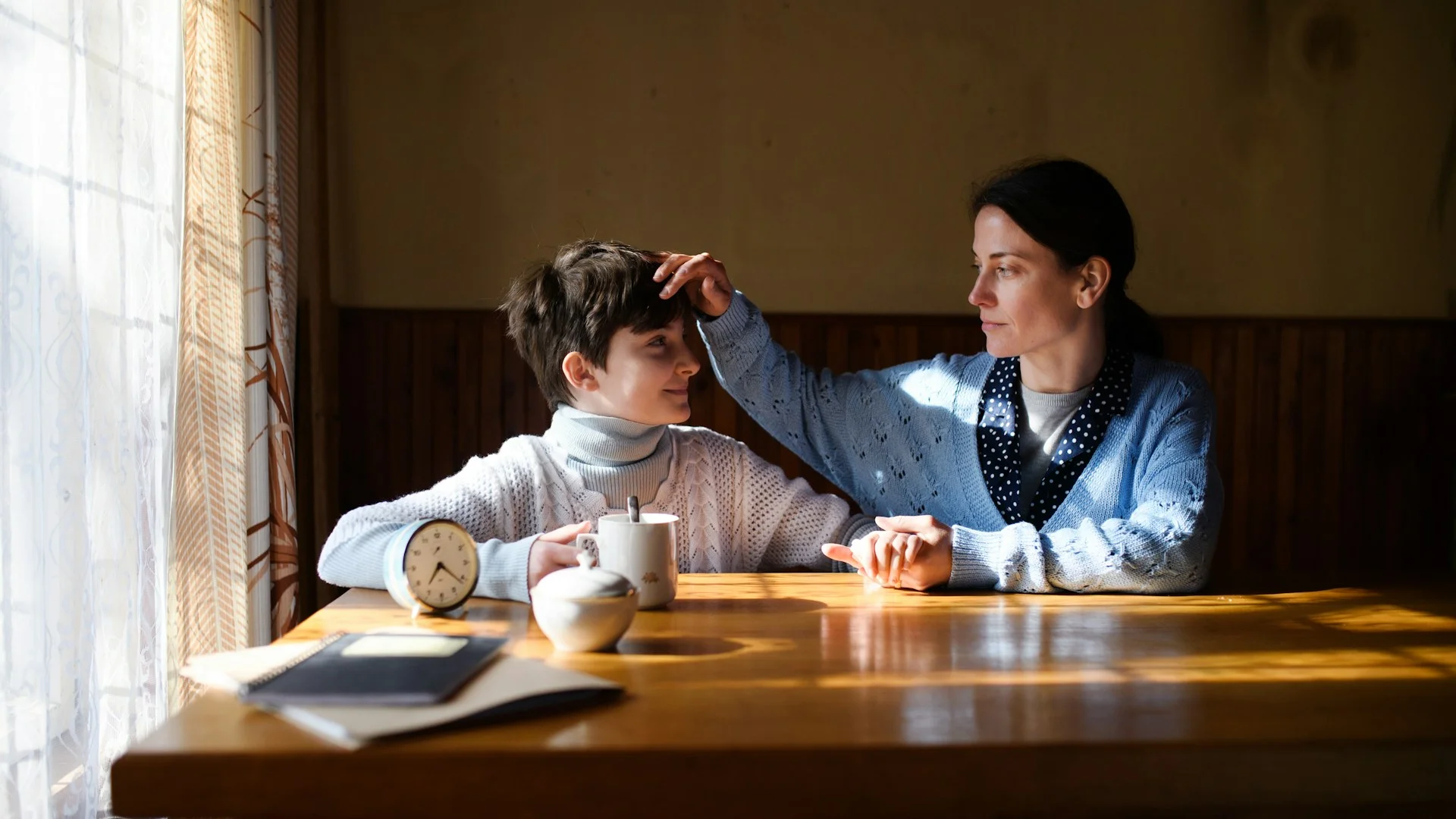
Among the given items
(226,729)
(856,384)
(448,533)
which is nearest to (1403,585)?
(856,384)

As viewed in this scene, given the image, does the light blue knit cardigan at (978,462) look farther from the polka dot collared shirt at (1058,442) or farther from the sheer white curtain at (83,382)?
the sheer white curtain at (83,382)

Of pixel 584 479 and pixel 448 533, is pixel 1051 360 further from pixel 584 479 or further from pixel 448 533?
pixel 448 533

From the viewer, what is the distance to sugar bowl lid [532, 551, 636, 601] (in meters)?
1.12

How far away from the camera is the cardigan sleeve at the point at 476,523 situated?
4.60ft

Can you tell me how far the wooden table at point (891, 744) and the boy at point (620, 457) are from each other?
24.0 inches

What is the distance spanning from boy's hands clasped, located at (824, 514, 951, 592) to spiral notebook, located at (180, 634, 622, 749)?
0.59 meters

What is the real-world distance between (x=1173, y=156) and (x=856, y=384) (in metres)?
1.98

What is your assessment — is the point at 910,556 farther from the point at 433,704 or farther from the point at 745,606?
the point at 433,704

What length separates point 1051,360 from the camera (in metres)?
1.97

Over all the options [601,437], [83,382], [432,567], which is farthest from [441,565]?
[83,382]

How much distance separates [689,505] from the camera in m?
1.90

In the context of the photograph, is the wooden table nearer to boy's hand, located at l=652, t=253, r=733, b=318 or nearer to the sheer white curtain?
boy's hand, located at l=652, t=253, r=733, b=318

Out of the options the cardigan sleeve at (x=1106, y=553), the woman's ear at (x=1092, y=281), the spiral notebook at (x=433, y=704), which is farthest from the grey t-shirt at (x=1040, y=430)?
the spiral notebook at (x=433, y=704)

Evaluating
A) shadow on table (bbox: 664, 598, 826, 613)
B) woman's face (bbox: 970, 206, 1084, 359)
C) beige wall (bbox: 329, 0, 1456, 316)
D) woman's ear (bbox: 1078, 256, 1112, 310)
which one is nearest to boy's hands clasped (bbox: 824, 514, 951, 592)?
shadow on table (bbox: 664, 598, 826, 613)
